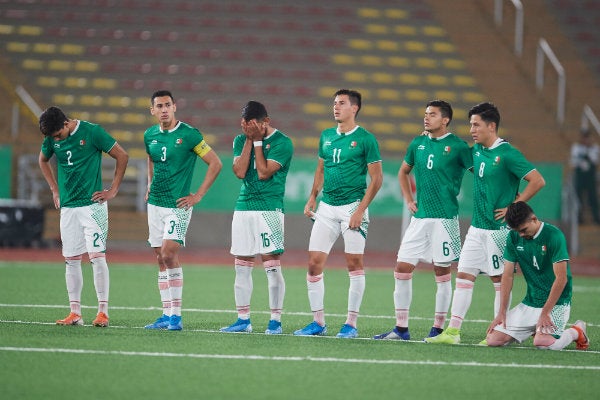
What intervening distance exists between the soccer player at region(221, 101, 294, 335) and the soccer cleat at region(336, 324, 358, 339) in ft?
2.06

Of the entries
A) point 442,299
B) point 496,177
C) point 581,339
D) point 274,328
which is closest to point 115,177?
point 274,328

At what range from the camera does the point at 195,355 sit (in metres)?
8.14

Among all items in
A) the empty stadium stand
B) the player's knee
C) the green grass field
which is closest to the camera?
the green grass field

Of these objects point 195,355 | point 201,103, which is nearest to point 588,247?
point 201,103

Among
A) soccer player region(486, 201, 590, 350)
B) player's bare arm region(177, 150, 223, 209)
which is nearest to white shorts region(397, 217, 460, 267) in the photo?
soccer player region(486, 201, 590, 350)

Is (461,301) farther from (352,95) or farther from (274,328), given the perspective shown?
(352,95)

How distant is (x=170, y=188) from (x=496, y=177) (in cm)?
319

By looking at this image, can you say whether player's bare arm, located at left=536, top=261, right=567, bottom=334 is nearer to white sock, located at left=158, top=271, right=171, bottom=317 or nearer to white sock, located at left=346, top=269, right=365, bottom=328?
white sock, located at left=346, top=269, right=365, bottom=328

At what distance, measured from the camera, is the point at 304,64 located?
27484 mm

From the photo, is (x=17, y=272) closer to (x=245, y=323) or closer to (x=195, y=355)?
(x=245, y=323)

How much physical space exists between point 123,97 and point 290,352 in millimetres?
18813

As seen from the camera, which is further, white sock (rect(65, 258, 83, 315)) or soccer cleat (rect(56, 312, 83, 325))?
white sock (rect(65, 258, 83, 315))

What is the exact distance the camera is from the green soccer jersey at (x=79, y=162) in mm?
10086

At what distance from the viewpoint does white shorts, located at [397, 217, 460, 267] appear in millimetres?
9680
